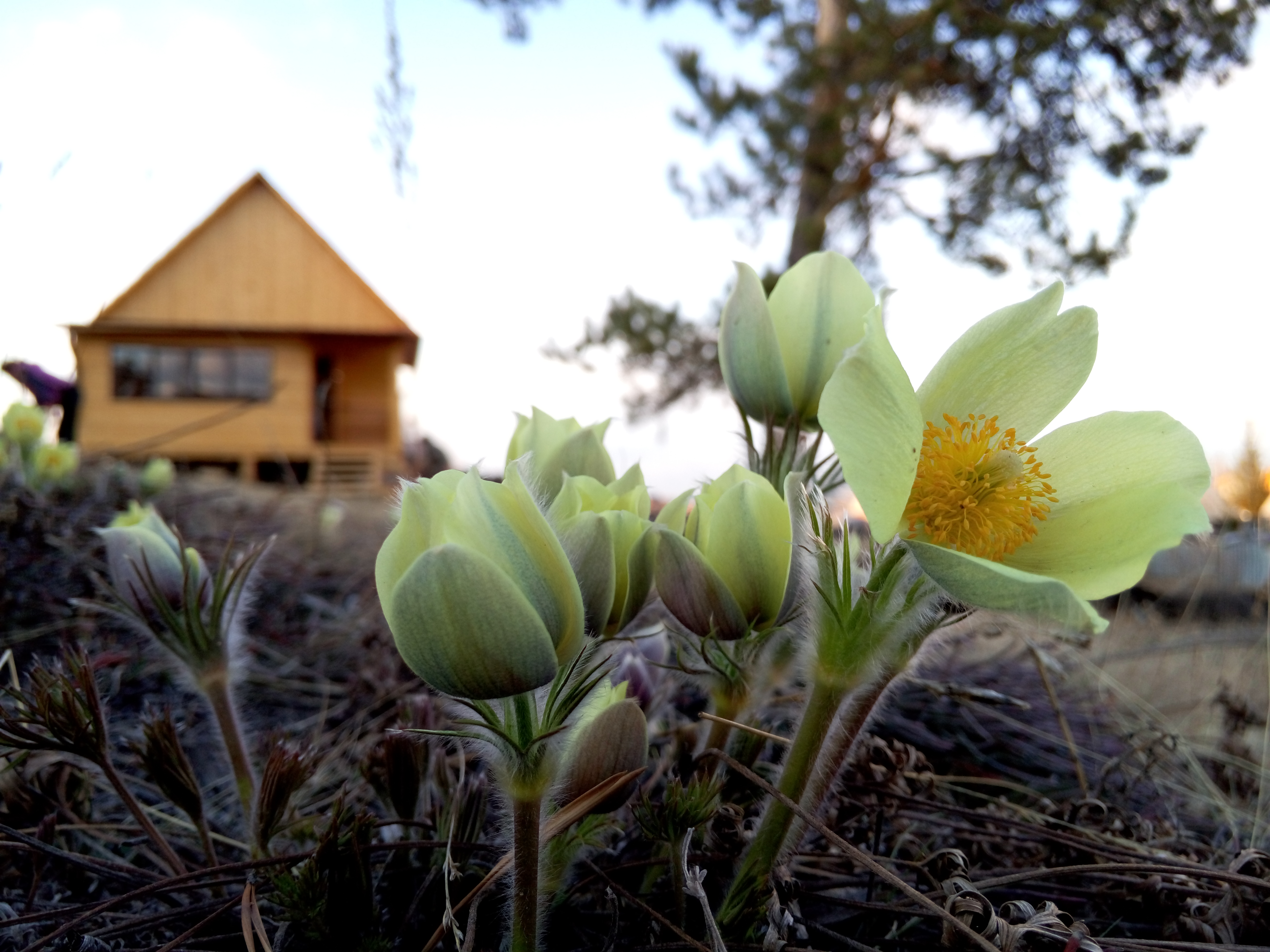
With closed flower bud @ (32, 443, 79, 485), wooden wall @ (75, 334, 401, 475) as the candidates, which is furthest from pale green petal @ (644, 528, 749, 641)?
wooden wall @ (75, 334, 401, 475)

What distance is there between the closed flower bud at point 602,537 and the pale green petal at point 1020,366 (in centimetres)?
23

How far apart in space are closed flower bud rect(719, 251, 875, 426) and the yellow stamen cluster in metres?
0.18

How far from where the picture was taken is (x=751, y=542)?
24.6 inches

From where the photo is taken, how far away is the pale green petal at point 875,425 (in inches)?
19.7

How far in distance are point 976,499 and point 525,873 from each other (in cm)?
39

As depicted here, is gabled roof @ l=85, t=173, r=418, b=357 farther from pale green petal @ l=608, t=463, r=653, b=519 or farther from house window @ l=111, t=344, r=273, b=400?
pale green petal @ l=608, t=463, r=653, b=519

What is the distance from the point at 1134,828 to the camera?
2.92 ft

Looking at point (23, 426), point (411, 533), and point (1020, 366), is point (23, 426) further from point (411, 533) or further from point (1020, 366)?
point (1020, 366)

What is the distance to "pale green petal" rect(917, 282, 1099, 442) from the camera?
619 mm

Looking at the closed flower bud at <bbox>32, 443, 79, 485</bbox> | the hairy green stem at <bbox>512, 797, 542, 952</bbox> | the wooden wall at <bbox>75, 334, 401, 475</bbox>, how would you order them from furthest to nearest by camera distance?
1. the wooden wall at <bbox>75, 334, 401, 475</bbox>
2. the closed flower bud at <bbox>32, 443, 79, 485</bbox>
3. the hairy green stem at <bbox>512, 797, 542, 952</bbox>

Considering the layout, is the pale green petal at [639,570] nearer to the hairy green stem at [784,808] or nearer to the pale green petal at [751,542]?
the pale green petal at [751,542]

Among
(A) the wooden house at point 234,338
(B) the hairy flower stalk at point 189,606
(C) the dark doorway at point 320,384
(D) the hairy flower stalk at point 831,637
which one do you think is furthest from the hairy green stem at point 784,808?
(C) the dark doorway at point 320,384

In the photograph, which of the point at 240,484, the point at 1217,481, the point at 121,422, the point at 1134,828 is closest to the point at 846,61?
the point at 1217,481

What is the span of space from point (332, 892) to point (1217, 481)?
3859 mm
